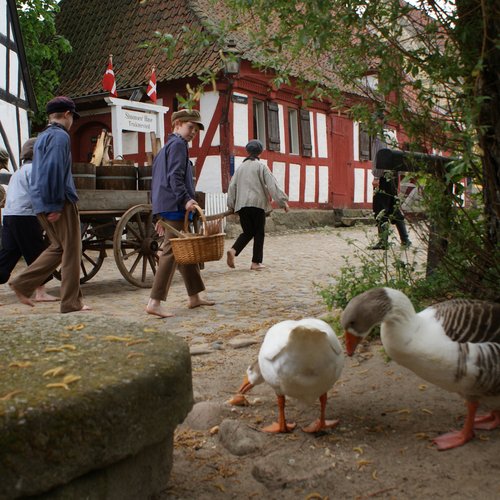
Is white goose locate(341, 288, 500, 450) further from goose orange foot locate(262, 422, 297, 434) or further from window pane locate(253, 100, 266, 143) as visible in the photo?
window pane locate(253, 100, 266, 143)

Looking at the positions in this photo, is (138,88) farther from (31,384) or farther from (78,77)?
(31,384)

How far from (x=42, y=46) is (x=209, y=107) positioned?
464 cm

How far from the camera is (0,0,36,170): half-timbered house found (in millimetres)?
12484

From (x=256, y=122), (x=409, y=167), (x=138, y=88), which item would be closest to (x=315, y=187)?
(x=256, y=122)

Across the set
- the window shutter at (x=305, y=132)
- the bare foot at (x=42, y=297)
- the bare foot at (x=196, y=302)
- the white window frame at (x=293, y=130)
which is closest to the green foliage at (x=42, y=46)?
the white window frame at (x=293, y=130)

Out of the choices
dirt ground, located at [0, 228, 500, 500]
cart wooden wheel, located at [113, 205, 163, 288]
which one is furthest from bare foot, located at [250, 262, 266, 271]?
dirt ground, located at [0, 228, 500, 500]

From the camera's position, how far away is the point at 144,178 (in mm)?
8289

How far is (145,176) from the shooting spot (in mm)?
8297

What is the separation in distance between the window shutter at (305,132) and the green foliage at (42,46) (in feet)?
21.5

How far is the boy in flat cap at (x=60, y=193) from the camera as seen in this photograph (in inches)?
222

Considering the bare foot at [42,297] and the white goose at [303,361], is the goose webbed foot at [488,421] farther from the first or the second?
the bare foot at [42,297]

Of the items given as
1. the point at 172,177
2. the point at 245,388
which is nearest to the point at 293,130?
the point at 172,177

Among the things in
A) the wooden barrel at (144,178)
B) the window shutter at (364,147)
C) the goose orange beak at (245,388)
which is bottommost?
the goose orange beak at (245,388)

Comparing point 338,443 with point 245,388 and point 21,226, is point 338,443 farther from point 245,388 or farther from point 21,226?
point 21,226
